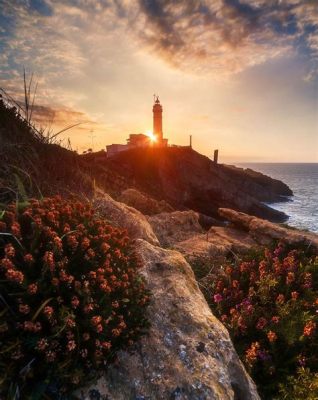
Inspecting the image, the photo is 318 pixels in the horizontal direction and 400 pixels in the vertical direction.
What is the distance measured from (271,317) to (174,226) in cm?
720

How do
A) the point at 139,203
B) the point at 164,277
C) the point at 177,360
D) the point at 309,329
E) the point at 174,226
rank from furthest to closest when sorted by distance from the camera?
the point at 139,203 < the point at 174,226 < the point at 309,329 < the point at 164,277 < the point at 177,360

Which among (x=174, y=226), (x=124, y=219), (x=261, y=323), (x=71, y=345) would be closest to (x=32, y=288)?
(x=71, y=345)

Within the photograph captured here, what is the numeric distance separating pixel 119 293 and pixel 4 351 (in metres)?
1.36

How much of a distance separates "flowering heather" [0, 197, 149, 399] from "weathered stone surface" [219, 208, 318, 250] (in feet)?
23.2

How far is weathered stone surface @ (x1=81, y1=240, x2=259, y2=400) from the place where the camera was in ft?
9.57

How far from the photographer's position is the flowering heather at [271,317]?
4.98m

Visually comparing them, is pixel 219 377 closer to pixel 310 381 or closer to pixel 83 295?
pixel 83 295

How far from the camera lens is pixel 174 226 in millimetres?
12930

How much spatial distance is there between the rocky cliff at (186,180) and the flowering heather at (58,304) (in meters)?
48.9

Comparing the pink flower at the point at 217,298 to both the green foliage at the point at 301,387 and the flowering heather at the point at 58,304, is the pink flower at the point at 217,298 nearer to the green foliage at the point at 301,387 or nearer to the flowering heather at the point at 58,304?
the green foliage at the point at 301,387

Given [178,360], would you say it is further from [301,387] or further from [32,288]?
[301,387]

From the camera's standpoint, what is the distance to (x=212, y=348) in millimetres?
3500

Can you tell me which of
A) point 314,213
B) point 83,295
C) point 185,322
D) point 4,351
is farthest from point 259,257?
point 314,213

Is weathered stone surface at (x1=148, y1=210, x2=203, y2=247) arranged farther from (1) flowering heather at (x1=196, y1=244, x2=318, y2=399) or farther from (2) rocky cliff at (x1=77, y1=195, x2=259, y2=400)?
(2) rocky cliff at (x1=77, y1=195, x2=259, y2=400)
